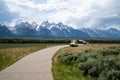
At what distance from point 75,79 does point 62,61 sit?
22.8ft

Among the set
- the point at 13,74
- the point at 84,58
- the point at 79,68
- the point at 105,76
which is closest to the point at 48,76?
the point at 13,74

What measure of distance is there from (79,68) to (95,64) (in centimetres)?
136

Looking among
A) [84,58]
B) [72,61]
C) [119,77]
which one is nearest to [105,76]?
[119,77]

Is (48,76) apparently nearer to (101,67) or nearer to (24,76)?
(24,76)

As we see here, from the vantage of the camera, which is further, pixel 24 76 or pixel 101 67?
pixel 101 67

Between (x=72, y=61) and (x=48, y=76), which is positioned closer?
(x=48, y=76)

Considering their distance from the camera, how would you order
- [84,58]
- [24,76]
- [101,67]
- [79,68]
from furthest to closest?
[84,58] → [79,68] → [101,67] → [24,76]

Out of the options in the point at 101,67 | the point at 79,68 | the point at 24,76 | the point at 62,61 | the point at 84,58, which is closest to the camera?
the point at 24,76

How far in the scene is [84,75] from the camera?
1464 cm

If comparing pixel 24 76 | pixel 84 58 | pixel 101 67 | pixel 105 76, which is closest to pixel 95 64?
pixel 101 67

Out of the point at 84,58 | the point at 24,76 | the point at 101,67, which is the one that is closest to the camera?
the point at 24,76

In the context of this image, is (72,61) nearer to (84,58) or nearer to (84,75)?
(84,58)

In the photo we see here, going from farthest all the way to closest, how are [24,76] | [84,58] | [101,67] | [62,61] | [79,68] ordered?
[62,61], [84,58], [79,68], [101,67], [24,76]

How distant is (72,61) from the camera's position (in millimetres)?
19141
